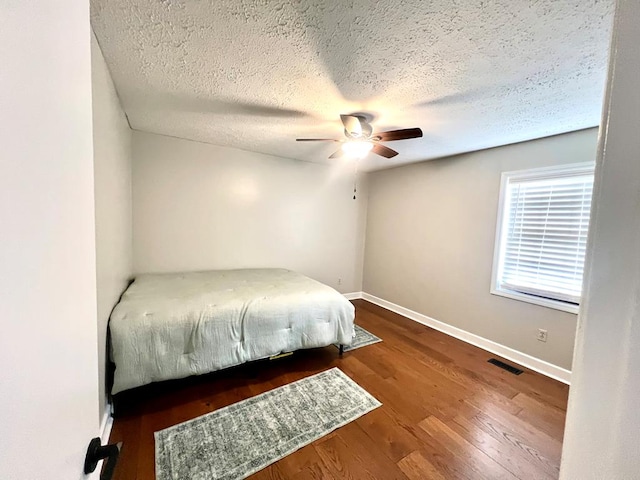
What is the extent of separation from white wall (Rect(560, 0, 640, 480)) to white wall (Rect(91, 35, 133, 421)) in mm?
1874

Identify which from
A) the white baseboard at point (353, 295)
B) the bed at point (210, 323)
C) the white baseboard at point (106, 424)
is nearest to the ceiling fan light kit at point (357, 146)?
the bed at point (210, 323)

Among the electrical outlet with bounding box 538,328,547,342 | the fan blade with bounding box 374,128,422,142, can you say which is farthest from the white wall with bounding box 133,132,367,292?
the electrical outlet with bounding box 538,328,547,342

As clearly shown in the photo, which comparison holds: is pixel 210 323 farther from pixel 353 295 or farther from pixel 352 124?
pixel 353 295

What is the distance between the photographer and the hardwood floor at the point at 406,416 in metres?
1.42

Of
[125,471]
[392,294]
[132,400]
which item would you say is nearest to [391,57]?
[125,471]

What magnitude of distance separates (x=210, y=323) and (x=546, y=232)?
10.5 feet

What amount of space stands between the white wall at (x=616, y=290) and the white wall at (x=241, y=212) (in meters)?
3.44

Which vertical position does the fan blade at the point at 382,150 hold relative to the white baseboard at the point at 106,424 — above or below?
above

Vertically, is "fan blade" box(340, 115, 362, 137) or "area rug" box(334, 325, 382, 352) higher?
"fan blade" box(340, 115, 362, 137)

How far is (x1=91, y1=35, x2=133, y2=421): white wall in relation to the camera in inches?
54.2

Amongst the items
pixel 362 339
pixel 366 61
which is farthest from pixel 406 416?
pixel 366 61

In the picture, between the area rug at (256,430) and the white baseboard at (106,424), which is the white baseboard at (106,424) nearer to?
the white baseboard at (106,424)

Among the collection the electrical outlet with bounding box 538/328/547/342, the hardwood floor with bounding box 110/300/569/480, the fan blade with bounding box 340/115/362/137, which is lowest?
the hardwood floor with bounding box 110/300/569/480

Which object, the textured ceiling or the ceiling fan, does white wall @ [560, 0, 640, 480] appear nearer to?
the textured ceiling
